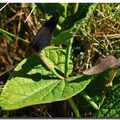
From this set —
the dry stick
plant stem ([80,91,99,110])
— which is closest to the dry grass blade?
the dry stick

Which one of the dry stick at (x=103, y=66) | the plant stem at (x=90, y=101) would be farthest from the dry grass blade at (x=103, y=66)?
the plant stem at (x=90, y=101)

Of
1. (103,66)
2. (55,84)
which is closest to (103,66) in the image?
(103,66)

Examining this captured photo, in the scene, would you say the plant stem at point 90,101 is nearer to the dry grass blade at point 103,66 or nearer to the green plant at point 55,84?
the green plant at point 55,84

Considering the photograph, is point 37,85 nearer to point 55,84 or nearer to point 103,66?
point 55,84

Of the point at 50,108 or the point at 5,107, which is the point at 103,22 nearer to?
the point at 50,108

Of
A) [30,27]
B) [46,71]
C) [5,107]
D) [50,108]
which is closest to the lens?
[5,107]

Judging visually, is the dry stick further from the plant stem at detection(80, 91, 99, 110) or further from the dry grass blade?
the plant stem at detection(80, 91, 99, 110)

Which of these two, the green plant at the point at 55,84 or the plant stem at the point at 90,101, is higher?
the green plant at the point at 55,84

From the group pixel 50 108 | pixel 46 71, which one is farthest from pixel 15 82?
pixel 50 108
